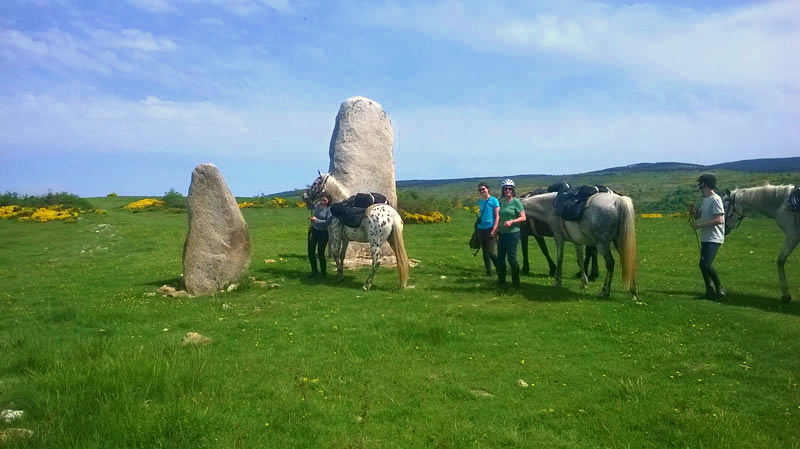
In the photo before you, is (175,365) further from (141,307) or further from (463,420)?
(141,307)

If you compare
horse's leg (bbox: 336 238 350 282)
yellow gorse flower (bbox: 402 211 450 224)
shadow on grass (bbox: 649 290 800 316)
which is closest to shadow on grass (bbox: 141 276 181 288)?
horse's leg (bbox: 336 238 350 282)

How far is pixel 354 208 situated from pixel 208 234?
3144 mm

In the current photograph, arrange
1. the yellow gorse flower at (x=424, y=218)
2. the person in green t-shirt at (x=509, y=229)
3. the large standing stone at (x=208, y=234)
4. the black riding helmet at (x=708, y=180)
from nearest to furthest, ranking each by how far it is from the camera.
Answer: the black riding helmet at (x=708, y=180) < the person in green t-shirt at (x=509, y=229) < the large standing stone at (x=208, y=234) < the yellow gorse flower at (x=424, y=218)

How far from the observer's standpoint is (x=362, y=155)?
16.0 meters

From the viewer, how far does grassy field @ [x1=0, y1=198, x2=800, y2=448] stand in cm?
527

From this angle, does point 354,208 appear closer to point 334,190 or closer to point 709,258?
point 334,190

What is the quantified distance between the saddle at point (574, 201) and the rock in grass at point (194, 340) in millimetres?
7069

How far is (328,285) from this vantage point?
1305 cm

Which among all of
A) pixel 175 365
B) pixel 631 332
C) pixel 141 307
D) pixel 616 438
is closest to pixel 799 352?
pixel 631 332

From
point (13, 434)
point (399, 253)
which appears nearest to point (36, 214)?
point (399, 253)

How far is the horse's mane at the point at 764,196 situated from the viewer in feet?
35.6

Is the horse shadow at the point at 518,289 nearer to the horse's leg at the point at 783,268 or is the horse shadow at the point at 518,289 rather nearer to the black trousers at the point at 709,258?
the black trousers at the point at 709,258

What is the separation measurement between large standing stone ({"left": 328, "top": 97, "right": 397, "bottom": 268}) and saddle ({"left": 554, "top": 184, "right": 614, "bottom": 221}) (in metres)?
5.47

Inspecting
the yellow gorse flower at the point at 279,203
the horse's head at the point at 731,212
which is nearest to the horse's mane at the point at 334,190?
the horse's head at the point at 731,212
